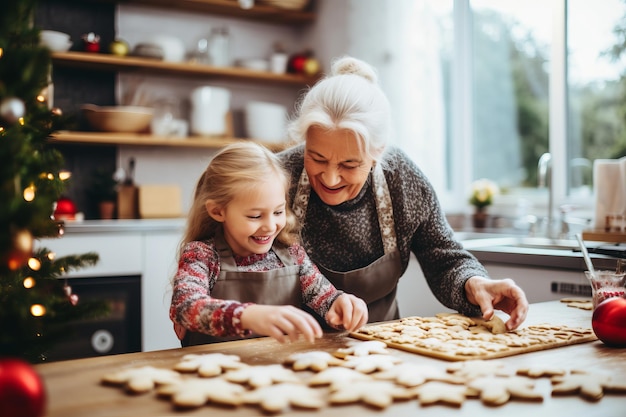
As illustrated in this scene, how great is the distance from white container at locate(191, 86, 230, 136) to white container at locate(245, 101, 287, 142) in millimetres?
169

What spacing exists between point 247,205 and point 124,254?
1.94 metres

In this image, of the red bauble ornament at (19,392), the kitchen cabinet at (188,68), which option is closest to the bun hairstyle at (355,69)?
the red bauble ornament at (19,392)

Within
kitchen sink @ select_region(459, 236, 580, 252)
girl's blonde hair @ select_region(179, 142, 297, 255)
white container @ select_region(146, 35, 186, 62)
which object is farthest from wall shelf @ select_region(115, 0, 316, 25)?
girl's blonde hair @ select_region(179, 142, 297, 255)

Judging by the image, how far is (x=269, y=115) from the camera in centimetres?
408

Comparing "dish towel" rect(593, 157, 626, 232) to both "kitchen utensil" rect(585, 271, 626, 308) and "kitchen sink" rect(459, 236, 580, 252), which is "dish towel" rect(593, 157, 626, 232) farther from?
"kitchen utensil" rect(585, 271, 626, 308)

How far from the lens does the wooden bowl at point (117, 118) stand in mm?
3623

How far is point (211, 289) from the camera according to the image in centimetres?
149

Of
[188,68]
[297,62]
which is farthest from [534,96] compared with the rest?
[188,68]

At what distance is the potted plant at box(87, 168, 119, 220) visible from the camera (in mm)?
3627

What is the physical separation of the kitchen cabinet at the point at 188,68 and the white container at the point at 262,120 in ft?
0.45

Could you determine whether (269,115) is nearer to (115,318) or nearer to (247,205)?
(115,318)

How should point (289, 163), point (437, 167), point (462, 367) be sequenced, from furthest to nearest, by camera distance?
point (437, 167) < point (289, 163) < point (462, 367)

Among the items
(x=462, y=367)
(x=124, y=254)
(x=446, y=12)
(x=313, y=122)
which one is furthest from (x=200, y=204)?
(x=446, y=12)

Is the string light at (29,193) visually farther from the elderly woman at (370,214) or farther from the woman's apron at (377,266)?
the woman's apron at (377,266)
